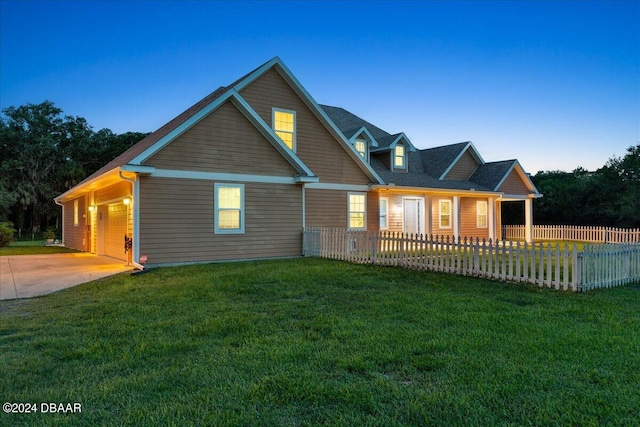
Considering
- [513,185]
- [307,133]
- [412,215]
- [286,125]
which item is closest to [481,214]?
[513,185]

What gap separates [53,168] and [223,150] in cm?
3925

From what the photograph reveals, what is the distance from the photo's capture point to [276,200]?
14.7 m

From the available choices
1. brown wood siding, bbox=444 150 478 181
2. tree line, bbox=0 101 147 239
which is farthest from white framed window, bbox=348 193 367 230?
tree line, bbox=0 101 147 239

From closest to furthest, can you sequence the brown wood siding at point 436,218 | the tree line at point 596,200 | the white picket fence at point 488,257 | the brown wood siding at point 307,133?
the white picket fence at point 488,257 < the brown wood siding at point 307,133 < the brown wood siding at point 436,218 < the tree line at point 596,200

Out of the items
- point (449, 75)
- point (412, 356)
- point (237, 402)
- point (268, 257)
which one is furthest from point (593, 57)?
point (237, 402)

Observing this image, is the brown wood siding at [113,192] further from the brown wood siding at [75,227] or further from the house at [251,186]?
the brown wood siding at [75,227]

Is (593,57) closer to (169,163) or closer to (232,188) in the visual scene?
(232,188)

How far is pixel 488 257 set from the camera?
383 inches

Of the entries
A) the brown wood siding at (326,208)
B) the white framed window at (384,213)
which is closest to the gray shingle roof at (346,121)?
the white framed window at (384,213)

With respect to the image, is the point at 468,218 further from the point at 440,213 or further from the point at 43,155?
the point at 43,155

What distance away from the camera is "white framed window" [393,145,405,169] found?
2202cm

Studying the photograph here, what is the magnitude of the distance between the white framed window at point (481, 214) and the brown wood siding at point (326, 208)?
10.6 metres

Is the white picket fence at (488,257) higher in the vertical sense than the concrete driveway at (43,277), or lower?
higher

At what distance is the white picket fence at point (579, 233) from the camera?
21.7 metres
